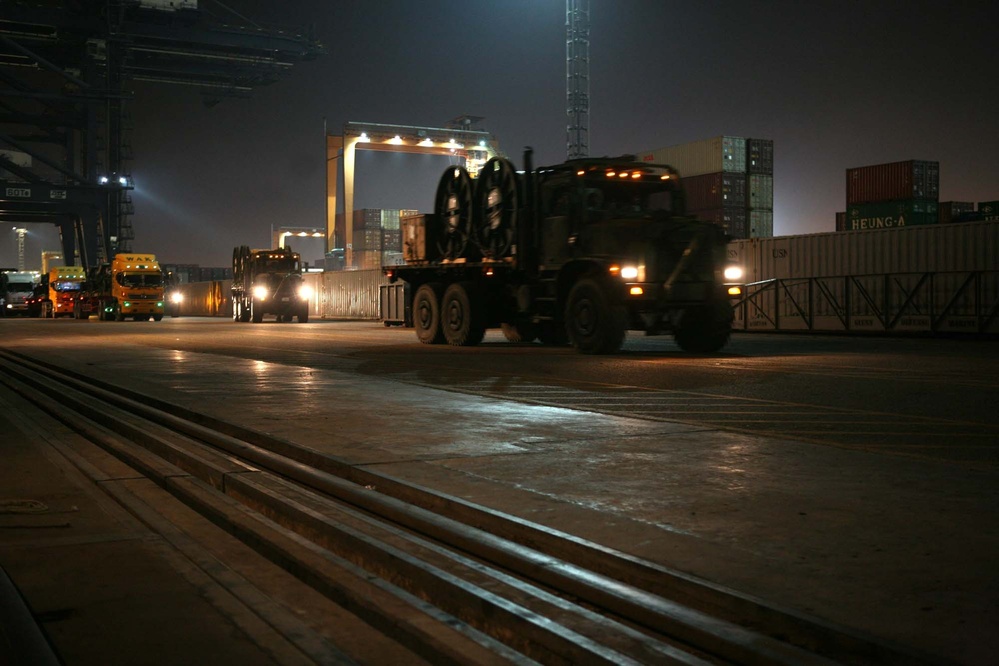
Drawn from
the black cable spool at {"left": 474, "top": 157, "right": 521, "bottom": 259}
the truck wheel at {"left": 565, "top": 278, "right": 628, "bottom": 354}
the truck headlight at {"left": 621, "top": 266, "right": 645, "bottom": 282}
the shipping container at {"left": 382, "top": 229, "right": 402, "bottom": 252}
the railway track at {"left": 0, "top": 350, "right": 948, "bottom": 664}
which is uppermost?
the shipping container at {"left": 382, "top": 229, "right": 402, "bottom": 252}

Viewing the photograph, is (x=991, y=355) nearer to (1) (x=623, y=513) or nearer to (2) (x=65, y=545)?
(1) (x=623, y=513)

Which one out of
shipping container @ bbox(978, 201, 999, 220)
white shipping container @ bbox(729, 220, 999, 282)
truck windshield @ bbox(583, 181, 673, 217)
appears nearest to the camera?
truck windshield @ bbox(583, 181, 673, 217)

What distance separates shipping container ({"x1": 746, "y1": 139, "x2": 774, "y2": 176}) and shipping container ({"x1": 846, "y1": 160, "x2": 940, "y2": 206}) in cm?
482

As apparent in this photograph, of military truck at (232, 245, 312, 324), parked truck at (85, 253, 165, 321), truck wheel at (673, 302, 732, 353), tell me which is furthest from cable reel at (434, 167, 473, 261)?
parked truck at (85, 253, 165, 321)

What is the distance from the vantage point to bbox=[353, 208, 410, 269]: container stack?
77375 millimetres

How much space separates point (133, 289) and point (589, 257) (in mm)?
34820

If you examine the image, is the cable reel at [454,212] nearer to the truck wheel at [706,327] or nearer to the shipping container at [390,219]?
the truck wheel at [706,327]

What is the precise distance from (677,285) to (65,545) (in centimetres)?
1248

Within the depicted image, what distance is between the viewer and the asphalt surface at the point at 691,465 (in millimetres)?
3566

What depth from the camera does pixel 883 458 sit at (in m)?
6.15

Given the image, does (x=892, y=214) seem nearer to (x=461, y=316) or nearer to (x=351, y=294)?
(x=351, y=294)

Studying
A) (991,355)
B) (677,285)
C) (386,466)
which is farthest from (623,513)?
(991,355)

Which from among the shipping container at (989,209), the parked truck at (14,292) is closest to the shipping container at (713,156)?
the shipping container at (989,209)

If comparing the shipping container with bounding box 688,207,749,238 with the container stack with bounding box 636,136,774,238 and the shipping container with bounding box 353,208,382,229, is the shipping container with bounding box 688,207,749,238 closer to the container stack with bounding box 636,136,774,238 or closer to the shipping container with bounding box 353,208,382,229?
the container stack with bounding box 636,136,774,238
